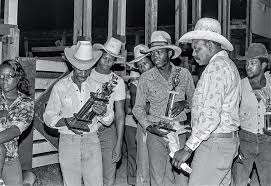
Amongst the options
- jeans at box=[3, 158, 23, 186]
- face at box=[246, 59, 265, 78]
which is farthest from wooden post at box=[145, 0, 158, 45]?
jeans at box=[3, 158, 23, 186]

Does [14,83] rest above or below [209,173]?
above

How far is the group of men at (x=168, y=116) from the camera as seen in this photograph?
364 centimetres

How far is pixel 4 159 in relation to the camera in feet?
12.2

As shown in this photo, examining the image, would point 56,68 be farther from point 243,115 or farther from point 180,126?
point 243,115

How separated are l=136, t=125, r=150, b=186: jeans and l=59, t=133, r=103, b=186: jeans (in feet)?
3.56

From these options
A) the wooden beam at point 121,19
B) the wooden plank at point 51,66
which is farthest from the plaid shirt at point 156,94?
the wooden beam at point 121,19

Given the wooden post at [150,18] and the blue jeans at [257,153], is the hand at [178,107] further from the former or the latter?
the wooden post at [150,18]

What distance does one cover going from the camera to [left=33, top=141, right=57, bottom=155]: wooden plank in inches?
225

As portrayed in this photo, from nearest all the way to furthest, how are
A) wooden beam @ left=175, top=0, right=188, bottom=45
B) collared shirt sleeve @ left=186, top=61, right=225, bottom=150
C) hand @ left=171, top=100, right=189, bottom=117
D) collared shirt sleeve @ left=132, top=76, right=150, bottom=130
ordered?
collared shirt sleeve @ left=186, top=61, right=225, bottom=150, hand @ left=171, top=100, right=189, bottom=117, collared shirt sleeve @ left=132, top=76, right=150, bottom=130, wooden beam @ left=175, top=0, right=188, bottom=45

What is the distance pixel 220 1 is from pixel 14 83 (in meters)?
6.14

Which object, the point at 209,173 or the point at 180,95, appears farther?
the point at 180,95

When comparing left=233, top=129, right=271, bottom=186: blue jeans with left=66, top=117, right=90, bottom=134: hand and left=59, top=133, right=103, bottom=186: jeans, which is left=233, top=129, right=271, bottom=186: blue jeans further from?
left=66, top=117, right=90, bottom=134: hand

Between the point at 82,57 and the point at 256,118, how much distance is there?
7.29 ft

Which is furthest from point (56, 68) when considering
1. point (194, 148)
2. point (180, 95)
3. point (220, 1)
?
point (220, 1)
